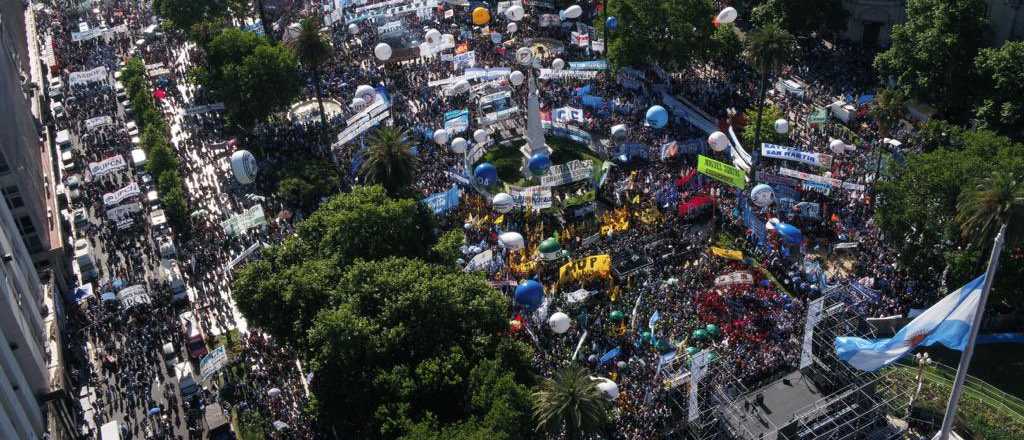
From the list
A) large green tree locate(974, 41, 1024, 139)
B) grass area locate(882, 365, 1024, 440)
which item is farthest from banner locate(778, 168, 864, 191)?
grass area locate(882, 365, 1024, 440)

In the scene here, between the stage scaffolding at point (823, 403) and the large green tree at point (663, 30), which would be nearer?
the stage scaffolding at point (823, 403)

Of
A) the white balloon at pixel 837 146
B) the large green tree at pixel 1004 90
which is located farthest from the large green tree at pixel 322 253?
the large green tree at pixel 1004 90

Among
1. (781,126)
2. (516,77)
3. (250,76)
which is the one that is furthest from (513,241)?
(250,76)

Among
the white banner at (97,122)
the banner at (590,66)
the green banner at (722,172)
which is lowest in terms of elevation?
the green banner at (722,172)

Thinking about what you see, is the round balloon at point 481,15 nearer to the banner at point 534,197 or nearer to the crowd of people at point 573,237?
the crowd of people at point 573,237

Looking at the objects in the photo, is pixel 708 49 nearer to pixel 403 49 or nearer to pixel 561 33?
pixel 561 33

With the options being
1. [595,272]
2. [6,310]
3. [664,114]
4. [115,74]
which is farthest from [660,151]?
[115,74]
